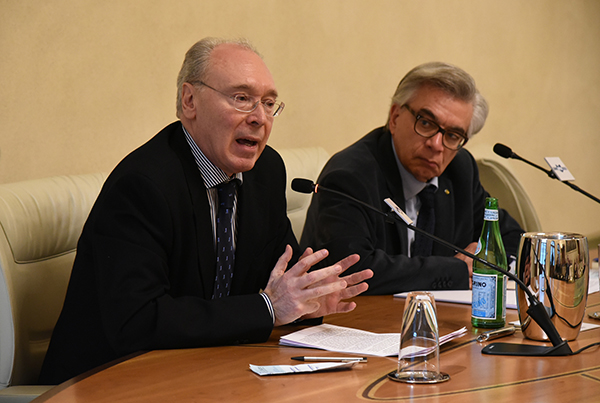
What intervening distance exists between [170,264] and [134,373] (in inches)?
17.2

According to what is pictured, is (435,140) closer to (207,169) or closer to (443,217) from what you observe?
(443,217)

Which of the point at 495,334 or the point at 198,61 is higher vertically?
the point at 198,61

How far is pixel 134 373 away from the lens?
1225mm

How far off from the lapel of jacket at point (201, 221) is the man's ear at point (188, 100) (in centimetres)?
13

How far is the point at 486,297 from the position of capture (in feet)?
5.08

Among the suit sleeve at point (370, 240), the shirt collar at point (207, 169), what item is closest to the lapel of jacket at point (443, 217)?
the suit sleeve at point (370, 240)

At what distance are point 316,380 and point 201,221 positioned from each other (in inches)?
24.7

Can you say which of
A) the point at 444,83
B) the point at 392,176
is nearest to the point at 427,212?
the point at 392,176

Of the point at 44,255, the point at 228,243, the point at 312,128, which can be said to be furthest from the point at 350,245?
the point at 312,128

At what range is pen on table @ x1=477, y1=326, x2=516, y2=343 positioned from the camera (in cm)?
145

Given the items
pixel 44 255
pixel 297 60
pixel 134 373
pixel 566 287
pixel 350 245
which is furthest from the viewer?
pixel 297 60

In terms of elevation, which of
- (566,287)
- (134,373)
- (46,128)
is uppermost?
(46,128)

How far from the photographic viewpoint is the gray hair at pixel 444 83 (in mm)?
2410

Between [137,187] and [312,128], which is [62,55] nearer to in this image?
[137,187]
